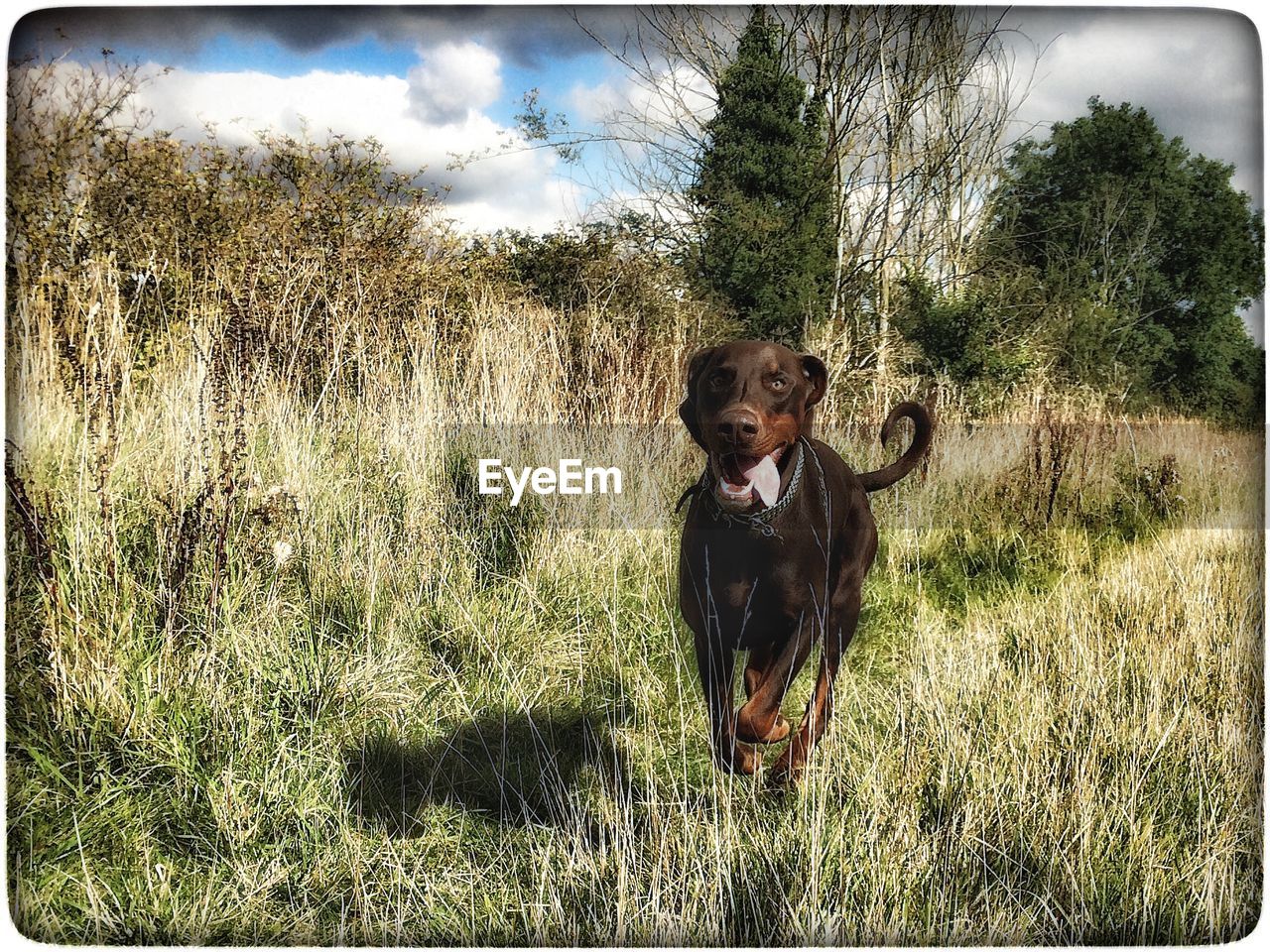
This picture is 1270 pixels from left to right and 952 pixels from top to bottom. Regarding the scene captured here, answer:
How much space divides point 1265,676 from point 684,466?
187 centimetres

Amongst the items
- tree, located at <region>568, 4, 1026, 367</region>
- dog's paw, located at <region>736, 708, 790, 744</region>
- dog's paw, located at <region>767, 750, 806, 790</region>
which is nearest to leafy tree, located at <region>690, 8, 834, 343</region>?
tree, located at <region>568, 4, 1026, 367</region>

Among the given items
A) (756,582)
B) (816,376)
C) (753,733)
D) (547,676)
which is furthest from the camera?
(547,676)

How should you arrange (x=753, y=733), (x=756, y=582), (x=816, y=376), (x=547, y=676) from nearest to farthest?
(x=753, y=733), (x=756, y=582), (x=816, y=376), (x=547, y=676)

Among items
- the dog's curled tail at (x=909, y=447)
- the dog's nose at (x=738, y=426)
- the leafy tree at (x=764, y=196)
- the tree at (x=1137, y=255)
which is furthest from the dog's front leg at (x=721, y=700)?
the tree at (x=1137, y=255)

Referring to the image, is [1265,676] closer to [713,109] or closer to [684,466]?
[684,466]

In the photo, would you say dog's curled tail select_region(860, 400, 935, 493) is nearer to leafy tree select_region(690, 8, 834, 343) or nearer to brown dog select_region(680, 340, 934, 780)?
brown dog select_region(680, 340, 934, 780)

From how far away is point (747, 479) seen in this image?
7.46 feet

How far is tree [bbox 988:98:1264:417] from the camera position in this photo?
246 cm

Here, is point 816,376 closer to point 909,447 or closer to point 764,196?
point 909,447

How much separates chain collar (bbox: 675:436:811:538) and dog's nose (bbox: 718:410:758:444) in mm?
167

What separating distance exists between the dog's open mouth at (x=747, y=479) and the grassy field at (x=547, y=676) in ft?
0.72

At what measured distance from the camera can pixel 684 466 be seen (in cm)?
249

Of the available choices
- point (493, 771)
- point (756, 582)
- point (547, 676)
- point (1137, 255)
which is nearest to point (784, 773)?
point (756, 582)

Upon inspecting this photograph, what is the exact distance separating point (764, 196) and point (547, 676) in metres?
1.64
